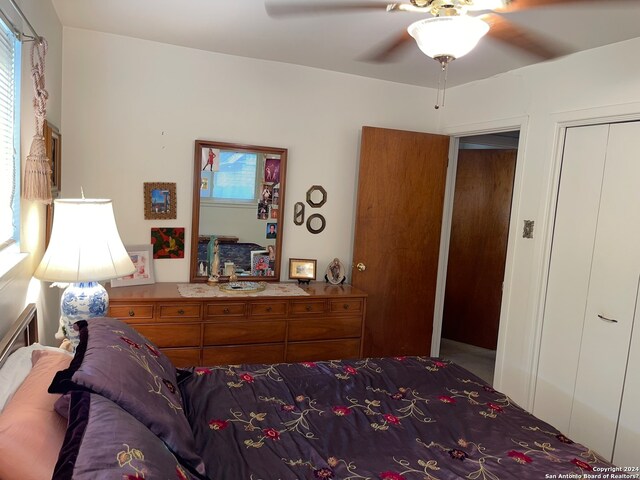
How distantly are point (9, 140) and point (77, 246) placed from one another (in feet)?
1.62

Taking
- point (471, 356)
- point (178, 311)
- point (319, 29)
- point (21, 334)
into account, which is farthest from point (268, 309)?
point (471, 356)

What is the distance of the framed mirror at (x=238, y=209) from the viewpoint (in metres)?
3.35

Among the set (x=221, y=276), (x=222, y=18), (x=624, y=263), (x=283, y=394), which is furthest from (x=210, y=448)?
(x=624, y=263)

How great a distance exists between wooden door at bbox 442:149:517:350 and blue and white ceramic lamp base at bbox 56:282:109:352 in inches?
145

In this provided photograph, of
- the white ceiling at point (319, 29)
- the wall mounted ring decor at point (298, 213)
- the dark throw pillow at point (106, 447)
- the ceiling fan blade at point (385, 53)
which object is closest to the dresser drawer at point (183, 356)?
the wall mounted ring decor at point (298, 213)

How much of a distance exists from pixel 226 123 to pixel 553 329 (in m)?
2.68

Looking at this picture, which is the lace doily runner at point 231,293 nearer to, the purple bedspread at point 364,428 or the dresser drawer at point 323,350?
the dresser drawer at point 323,350

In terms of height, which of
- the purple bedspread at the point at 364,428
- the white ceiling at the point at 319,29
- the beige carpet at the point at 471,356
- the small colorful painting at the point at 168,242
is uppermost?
the white ceiling at the point at 319,29

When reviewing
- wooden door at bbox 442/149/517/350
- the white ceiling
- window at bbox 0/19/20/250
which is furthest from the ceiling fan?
wooden door at bbox 442/149/517/350

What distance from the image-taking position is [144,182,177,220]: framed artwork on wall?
325 cm

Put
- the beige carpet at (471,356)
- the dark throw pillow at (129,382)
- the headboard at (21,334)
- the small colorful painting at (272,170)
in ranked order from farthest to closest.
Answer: the beige carpet at (471,356) → the small colorful painting at (272,170) → the headboard at (21,334) → the dark throw pillow at (129,382)

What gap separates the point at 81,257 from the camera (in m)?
2.02

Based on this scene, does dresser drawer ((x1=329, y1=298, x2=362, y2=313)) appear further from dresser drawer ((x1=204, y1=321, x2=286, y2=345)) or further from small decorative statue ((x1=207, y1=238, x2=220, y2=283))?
small decorative statue ((x1=207, y1=238, x2=220, y2=283))

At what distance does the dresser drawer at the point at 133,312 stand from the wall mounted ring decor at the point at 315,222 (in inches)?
53.9
